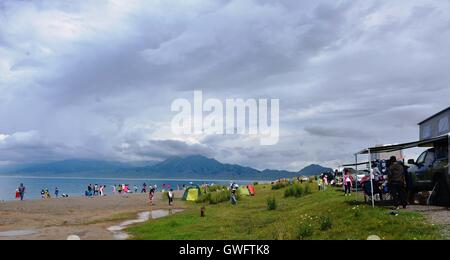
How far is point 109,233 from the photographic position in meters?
21.1

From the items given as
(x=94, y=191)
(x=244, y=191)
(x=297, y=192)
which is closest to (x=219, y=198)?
(x=297, y=192)

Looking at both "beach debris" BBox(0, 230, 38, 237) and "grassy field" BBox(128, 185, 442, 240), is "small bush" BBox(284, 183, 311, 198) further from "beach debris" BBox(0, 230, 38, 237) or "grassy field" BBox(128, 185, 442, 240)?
"beach debris" BBox(0, 230, 38, 237)

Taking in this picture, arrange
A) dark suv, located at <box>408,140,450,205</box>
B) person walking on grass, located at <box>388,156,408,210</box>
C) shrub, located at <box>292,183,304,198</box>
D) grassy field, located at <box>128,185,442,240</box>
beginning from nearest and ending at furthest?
1. grassy field, located at <box>128,185,442,240</box>
2. person walking on grass, located at <box>388,156,408,210</box>
3. dark suv, located at <box>408,140,450,205</box>
4. shrub, located at <box>292,183,304,198</box>

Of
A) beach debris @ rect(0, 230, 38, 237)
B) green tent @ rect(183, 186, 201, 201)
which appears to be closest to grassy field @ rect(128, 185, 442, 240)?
beach debris @ rect(0, 230, 38, 237)

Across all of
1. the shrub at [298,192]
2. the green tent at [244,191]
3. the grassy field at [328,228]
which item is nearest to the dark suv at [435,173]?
the grassy field at [328,228]

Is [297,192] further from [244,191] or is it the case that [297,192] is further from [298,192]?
[244,191]

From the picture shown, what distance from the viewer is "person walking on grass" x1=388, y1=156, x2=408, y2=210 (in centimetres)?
1617

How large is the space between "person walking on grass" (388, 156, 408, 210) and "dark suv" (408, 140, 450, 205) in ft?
4.80

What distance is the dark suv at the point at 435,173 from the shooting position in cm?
1630

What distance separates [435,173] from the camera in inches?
660

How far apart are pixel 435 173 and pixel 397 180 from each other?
187cm
